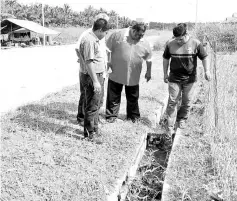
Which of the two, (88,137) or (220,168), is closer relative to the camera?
(220,168)

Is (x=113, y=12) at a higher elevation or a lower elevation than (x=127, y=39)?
higher

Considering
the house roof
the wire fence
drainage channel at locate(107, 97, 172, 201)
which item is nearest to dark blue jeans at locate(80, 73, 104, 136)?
drainage channel at locate(107, 97, 172, 201)

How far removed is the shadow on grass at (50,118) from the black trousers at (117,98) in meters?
0.69

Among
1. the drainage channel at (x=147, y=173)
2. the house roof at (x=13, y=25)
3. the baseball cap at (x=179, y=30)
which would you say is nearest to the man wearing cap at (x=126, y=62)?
the baseball cap at (x=179, y=30)

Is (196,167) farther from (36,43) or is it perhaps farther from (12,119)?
(36,43)

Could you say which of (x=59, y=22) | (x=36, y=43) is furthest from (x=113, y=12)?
(x=36, y=43)

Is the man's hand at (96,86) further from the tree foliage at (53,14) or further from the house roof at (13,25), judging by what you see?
the tree foliage at (53,14)

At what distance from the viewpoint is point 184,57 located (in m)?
4.85

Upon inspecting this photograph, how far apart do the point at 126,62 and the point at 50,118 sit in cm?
164

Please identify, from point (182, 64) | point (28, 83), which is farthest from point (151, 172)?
point (28, 83)

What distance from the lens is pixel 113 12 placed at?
78688 mm

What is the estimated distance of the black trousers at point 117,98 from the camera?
5309mm

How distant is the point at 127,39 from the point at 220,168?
2.52m

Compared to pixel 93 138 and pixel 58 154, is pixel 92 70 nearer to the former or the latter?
pixel 93 138
